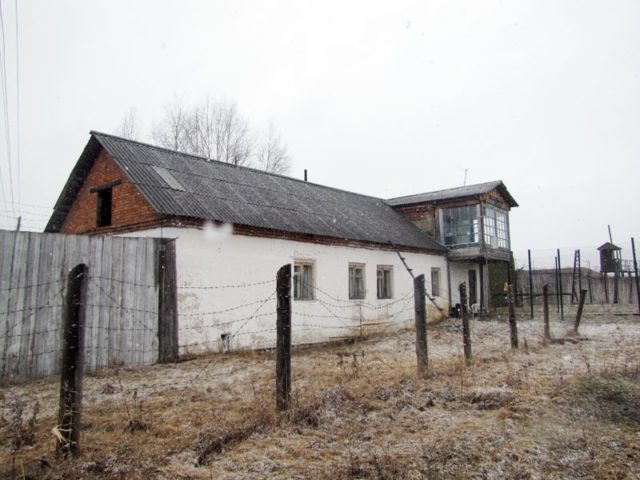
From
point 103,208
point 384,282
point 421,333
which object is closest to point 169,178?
point 103,208

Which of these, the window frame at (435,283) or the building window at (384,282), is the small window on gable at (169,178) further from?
the window frame at (435,283)

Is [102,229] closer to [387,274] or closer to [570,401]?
[387,274]

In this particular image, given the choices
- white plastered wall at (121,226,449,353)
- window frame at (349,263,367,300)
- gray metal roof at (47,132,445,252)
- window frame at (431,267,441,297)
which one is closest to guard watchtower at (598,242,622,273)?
window frame at (431,267,441,297)

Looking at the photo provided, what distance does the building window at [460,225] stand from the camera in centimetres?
2125

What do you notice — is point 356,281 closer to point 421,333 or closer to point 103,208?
point 103,208

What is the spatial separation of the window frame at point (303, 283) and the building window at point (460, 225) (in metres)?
9.74

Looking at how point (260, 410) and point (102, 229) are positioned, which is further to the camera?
point (102, 229)

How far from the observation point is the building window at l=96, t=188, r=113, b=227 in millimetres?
13938

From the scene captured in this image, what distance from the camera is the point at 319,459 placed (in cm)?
430

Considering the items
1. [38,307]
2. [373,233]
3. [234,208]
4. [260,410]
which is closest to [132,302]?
[38,307]

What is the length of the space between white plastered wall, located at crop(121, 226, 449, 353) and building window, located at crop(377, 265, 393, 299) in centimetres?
52

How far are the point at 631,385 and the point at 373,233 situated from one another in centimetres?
1163

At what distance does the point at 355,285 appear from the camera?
1612 centimetres

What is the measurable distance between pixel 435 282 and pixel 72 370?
59.7 ft
